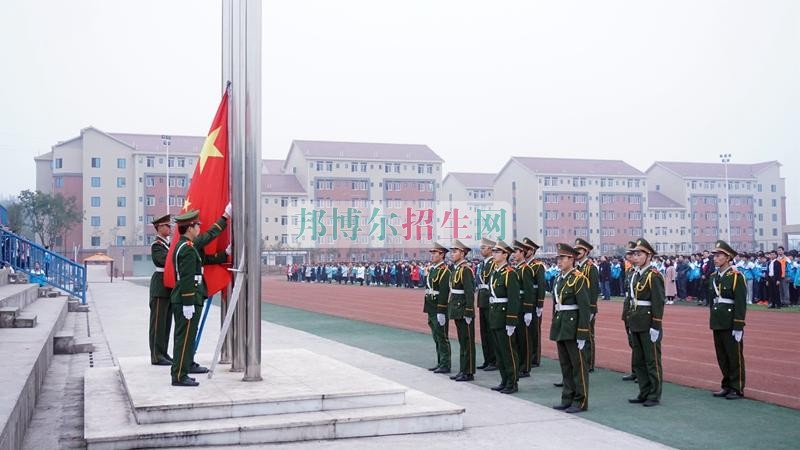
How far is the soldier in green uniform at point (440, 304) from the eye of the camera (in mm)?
9906

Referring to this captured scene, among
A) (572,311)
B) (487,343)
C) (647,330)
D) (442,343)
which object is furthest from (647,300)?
(487,343)

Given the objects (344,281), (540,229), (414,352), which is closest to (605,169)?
(540,229)

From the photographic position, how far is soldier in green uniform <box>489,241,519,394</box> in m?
8.50

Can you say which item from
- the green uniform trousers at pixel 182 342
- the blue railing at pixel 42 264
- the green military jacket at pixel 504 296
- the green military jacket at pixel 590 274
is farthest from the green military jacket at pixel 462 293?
the blue railing at pixel 42 264

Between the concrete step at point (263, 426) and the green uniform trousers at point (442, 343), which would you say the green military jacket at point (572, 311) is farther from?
the green uniform trousers at point (442, 343)

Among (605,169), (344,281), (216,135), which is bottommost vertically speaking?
(344,281)

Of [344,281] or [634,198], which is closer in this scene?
[344,281]

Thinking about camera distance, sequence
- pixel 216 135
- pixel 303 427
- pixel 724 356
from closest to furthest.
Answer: pixel 303 427 → pixel 216 135 → pixel 724 356

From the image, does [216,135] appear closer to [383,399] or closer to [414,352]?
[383,399]

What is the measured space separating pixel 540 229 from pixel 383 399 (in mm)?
64986

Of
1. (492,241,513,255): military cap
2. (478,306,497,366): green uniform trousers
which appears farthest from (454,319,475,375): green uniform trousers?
(478,306,497,366): green uniform trousers

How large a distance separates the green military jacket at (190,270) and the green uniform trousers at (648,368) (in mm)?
4668

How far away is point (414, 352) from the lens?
481 inches

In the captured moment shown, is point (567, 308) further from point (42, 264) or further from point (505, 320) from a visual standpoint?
point (42, 264)
